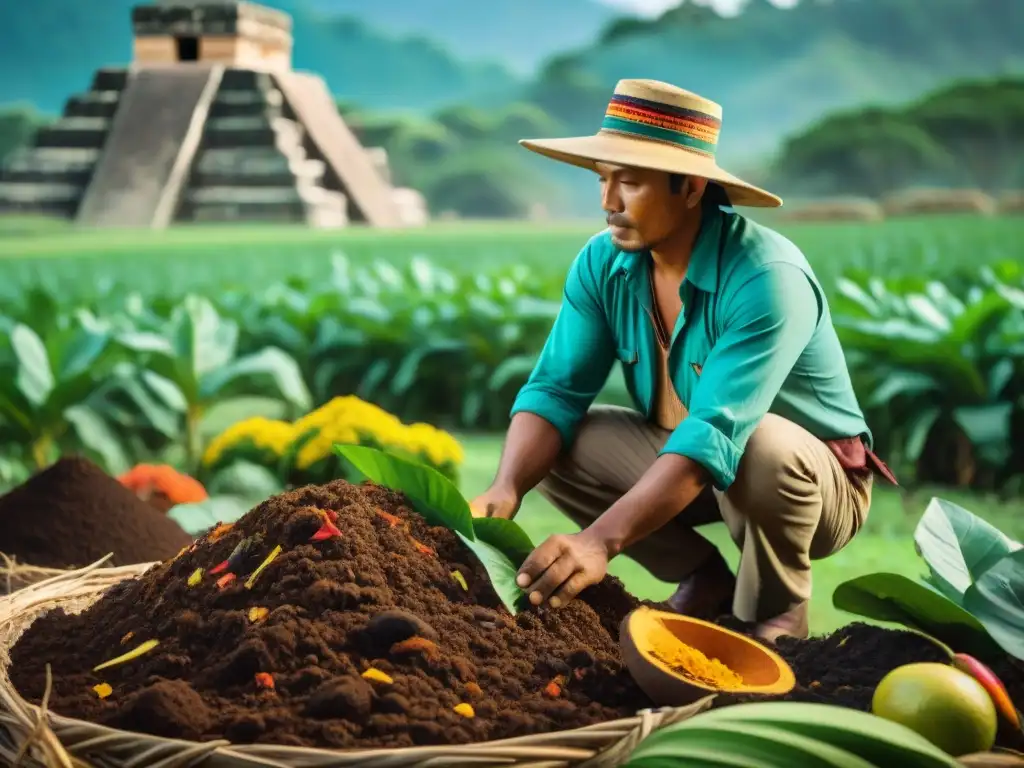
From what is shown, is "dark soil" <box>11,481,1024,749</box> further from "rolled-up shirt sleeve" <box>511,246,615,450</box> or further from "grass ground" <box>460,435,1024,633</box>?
"grass ground" <box>460,435,1024,633</box>

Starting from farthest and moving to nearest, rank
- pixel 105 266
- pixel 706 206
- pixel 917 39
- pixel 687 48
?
pixel 687 48, pixel 917 39, pixel 105 266, pixel 706 206

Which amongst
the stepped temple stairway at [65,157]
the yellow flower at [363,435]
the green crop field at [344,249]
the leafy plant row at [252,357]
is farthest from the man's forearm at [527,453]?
the stepped temple stairway at [65,157]

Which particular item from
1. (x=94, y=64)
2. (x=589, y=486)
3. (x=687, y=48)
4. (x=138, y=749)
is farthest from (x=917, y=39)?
(x=138, y=749)

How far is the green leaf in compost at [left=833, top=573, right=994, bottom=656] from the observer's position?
1393mm

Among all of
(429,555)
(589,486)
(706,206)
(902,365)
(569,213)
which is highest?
(706,206)

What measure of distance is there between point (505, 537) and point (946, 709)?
1.61 ft

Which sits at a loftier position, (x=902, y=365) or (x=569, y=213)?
(x=902, y=365)

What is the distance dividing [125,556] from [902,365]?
7.24ft

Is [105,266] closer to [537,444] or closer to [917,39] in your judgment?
[537,444]

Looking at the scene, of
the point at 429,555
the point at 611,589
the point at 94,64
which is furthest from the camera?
the point at 94,64

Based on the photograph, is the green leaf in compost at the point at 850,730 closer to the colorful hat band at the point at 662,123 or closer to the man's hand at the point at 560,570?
the man's hand at the point at 560,570

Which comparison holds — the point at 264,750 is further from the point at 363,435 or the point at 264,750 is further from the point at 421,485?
the point at 363,435

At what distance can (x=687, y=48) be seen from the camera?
522 inches

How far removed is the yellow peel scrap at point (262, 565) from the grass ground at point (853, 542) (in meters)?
1.17
